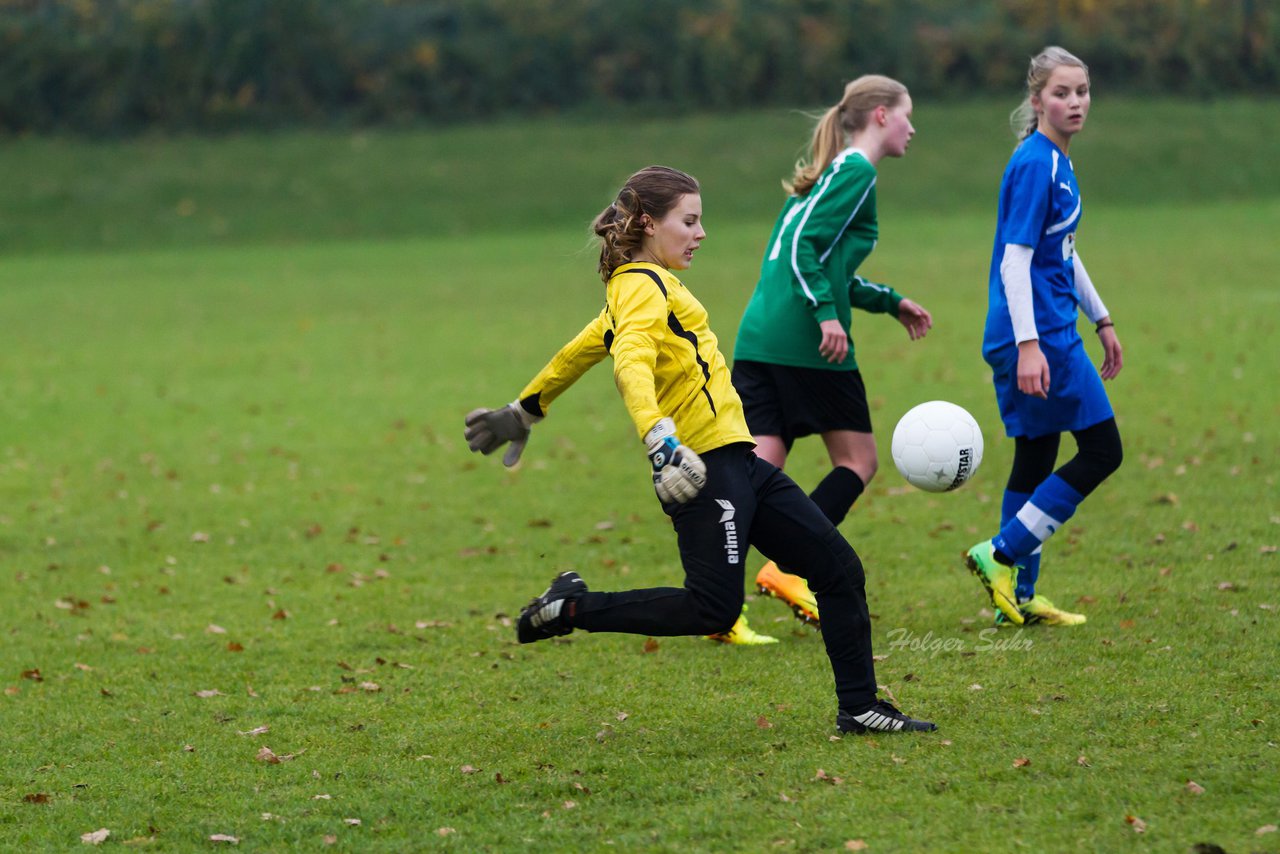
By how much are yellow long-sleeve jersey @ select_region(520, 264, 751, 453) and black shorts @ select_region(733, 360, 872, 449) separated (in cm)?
158

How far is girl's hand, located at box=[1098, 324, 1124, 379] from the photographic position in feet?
22.3

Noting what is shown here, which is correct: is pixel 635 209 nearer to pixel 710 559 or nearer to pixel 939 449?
pixel 710 559

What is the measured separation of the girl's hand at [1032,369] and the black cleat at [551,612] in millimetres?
1989

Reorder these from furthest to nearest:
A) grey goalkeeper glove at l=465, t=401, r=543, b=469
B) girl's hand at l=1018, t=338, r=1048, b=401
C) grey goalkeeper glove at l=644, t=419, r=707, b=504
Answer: girl's hand at l=1018, t=338, r=1048, b=401, grey goalkeeper glove at l=465, t=401, r=543, b=469, grey goalkeeper glove at l=644, t=419, r=707, b=504

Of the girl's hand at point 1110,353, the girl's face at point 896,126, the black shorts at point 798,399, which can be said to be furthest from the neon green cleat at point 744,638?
the girl's face at point 896,126

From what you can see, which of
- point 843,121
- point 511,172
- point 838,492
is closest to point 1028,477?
point 838,492

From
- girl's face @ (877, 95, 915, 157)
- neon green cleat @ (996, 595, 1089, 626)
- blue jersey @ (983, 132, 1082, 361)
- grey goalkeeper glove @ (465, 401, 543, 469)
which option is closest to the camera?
grey goalkeeper glove @ (465, 401, 543, 469)

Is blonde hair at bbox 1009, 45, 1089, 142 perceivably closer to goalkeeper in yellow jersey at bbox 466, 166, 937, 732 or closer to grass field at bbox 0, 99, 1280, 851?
goalkeeper in yellow jersey at bbox 466, 166, 937, 732

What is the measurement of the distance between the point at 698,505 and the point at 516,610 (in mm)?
2793

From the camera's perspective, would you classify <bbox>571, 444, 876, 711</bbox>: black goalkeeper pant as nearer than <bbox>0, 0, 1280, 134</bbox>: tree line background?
Yes

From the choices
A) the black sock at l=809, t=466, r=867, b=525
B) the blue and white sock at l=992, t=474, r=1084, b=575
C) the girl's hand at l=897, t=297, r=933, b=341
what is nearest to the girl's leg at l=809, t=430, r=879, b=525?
the black sock at l=809, t=466, r=867, b=525

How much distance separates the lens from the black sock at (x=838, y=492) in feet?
22.6

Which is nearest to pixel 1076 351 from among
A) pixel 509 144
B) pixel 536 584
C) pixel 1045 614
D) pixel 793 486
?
pixel 1045 614

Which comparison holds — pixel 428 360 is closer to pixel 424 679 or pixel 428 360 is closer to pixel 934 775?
pixel 424 679
